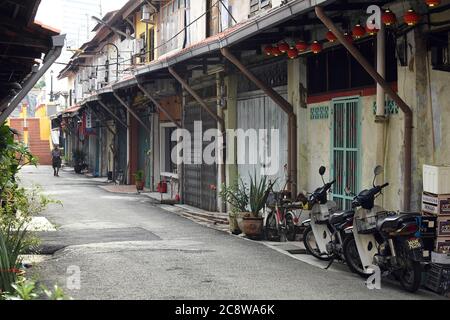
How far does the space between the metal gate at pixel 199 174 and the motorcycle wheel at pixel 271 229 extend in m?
4.31

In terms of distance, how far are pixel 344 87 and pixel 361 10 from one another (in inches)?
63.8

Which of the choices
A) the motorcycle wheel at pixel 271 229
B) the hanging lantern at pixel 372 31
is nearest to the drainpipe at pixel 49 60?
the hanging lantern at pixel 372 31

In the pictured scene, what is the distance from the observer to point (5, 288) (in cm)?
714

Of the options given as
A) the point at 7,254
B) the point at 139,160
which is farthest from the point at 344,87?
the point at 139,160

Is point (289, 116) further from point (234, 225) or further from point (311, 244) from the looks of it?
point (311, 244)

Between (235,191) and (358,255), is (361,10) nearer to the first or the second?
(358,255)

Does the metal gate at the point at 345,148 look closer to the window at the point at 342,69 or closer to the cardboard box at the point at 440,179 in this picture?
the window at the point at 342,69

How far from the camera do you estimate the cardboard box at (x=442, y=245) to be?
8029 millimetres

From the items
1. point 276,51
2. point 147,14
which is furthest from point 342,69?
point 147,14

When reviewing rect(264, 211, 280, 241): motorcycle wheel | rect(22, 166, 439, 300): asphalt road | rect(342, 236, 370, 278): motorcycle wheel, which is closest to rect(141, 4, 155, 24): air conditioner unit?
rect(22, 166, 439, 300): asphalt road

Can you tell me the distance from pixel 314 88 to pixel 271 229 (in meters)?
2.87

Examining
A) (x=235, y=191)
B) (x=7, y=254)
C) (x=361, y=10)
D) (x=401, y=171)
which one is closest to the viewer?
(x=7, y=254)

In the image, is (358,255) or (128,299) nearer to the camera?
(128,299)
